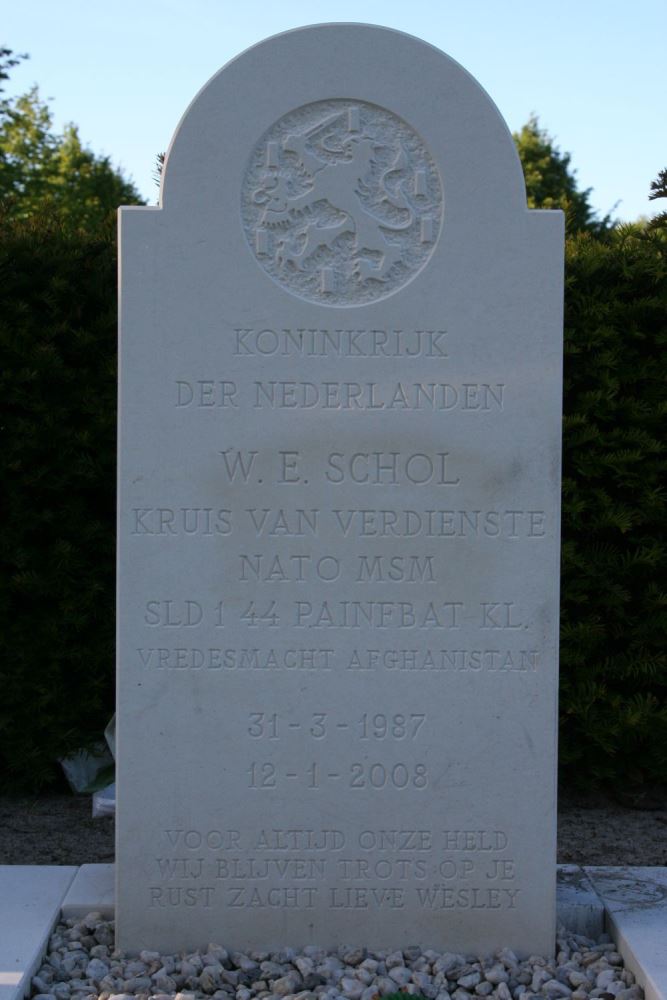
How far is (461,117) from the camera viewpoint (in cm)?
374

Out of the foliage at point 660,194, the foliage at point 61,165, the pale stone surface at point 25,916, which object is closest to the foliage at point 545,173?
the foliage at point 61,165

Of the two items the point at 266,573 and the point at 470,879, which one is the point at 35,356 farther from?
the point at 470,879

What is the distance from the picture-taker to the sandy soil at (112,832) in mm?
4961

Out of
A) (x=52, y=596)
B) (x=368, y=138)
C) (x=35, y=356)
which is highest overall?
(x=368, y=138)

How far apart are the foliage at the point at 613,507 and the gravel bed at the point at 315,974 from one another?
175cm

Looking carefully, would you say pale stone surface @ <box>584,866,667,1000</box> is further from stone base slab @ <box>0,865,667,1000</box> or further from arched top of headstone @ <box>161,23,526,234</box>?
arched top of headstone @ <box>161,23,526,234</box>

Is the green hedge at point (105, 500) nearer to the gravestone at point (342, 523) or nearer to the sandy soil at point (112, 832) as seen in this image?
the sandy soil at point (112, 832)

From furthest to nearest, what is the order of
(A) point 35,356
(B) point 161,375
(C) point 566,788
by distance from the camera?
(C) point 566,788
(A) point 35,356
(B) point 161,375

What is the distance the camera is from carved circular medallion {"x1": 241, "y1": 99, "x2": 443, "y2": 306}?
376 cm

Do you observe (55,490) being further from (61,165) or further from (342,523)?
(61,165)

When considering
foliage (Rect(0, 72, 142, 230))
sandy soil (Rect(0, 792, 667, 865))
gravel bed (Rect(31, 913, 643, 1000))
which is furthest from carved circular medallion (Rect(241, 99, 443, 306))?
foliage (Rect(0, 72, 142, 230))

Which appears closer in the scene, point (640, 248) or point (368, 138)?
point (368, 138)

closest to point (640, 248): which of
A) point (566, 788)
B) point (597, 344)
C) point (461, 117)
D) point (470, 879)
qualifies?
point (597, 344)

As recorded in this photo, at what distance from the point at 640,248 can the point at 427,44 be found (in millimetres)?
2281
